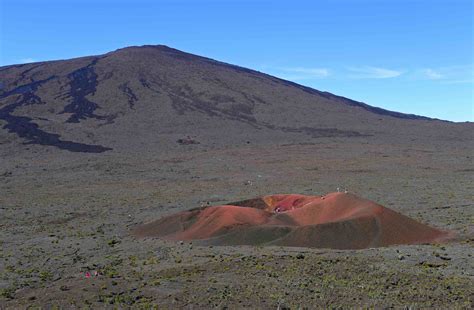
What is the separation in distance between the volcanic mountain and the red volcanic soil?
3119 cm

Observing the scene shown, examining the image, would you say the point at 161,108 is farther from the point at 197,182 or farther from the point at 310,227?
the point at 310,227

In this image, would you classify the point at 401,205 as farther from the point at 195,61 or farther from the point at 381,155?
the point at 195,61

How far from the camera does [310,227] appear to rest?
1378 centimetres

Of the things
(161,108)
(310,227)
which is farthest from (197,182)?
(161,108)

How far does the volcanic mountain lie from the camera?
52.2 m

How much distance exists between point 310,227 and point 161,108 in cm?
5289

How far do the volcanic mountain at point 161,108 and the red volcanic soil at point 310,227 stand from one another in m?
31.2

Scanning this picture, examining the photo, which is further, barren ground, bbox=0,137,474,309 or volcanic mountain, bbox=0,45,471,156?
volcanic mountain, bbox=0,45,471,156

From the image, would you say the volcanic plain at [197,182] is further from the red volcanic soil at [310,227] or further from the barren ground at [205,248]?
the red volcanic soil at [310,227]

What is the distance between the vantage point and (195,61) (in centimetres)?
8962

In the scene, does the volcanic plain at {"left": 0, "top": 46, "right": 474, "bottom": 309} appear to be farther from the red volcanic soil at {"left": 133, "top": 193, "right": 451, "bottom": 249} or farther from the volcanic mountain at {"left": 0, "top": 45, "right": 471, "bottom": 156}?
the red volcanic soil at {"left": 133, "top": 193, "right": 451, "bottom": 249}

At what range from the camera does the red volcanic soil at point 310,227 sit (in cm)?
1335

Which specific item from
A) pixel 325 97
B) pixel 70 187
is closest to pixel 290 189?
pixel 70 187

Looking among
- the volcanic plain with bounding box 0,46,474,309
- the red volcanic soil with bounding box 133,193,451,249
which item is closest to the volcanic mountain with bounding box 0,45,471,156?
the volcanic plain with bounding box 0,46,474,309
